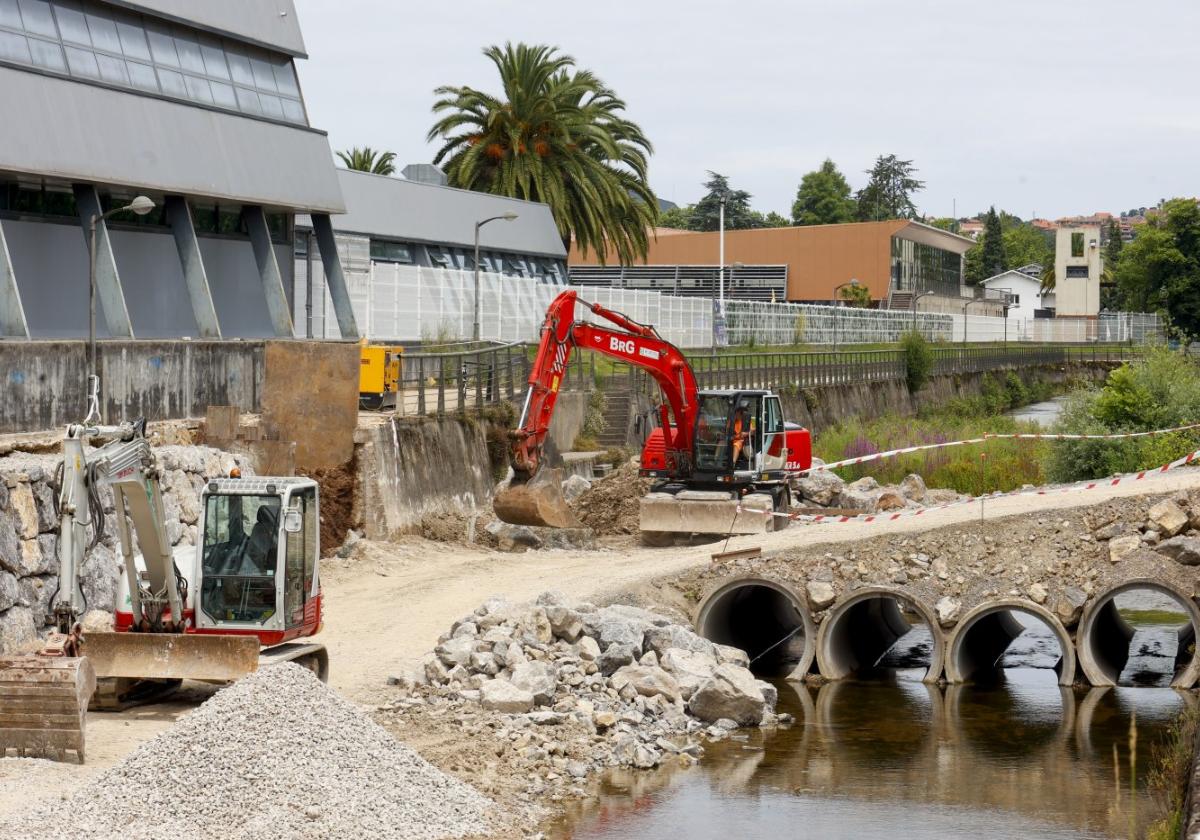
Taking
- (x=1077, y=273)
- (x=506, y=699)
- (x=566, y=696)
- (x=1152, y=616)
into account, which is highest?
(x=1077, y=273)

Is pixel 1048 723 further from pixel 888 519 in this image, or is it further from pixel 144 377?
pixel 144 377

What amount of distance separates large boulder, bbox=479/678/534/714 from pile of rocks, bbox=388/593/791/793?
0.7 inches

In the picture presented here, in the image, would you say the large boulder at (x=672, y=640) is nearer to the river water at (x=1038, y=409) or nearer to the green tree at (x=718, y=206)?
the river water at (x=1038, y=409)

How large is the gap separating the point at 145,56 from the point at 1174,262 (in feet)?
297

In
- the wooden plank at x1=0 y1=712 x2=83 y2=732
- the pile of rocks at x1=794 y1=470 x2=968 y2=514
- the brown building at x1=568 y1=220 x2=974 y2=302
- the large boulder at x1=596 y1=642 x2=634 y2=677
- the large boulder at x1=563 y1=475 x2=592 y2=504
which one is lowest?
the large boulder at x1=596 y1=642 x2=634 y2=677

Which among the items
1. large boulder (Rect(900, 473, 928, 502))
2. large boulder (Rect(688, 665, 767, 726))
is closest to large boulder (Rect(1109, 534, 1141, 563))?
large boulder (Rect(688, 665, 767, 726))

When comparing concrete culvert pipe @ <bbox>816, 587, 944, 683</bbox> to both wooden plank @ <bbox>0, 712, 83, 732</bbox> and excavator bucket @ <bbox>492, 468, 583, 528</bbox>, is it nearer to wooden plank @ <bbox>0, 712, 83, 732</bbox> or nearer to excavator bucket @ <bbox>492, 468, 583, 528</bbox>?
excavator bucket @ <bbox>492, 468, 583, 528</bbox>

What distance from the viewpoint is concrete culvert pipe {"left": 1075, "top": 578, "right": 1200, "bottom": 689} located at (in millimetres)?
24047

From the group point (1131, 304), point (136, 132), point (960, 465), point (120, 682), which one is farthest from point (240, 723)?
point (1131, 304)

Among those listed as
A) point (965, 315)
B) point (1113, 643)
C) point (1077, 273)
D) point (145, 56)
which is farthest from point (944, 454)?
point (1077, 273)

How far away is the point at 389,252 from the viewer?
5275 cm

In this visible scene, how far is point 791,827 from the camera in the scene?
17.0 m

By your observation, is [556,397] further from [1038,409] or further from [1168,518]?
[1038,409]

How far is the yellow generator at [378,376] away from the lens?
33969 mm
